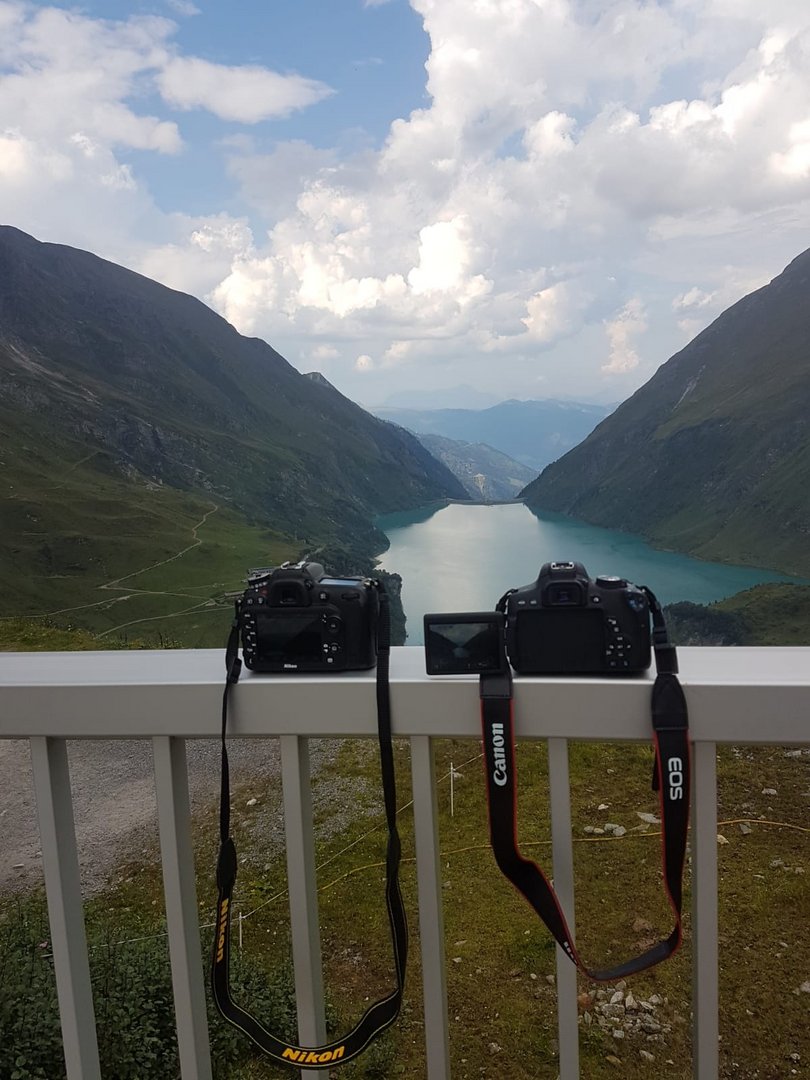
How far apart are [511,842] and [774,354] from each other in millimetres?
126688

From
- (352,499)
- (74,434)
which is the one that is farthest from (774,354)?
(74,434)

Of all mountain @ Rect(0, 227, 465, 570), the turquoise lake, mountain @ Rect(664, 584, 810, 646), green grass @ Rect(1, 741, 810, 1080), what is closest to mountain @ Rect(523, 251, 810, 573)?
the turquoise lake

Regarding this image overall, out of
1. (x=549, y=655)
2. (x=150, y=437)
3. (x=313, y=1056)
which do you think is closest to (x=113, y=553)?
(x=150, y=437)

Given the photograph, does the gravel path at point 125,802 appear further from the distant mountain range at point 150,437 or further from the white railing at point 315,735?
the distant mountain range at point 150,437

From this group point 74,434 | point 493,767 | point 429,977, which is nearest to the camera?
point 493,767

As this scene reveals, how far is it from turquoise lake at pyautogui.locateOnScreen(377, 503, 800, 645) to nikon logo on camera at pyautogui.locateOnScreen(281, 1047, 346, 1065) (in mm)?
19335

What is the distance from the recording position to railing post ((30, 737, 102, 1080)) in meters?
1.19

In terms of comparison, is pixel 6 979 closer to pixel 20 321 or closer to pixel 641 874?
pixel 641 874

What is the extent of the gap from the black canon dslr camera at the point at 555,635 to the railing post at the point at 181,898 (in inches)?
17.7

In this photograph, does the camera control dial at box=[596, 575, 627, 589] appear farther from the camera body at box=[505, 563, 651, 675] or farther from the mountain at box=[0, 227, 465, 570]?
the mountain at box=[0, 227, 465, 570]

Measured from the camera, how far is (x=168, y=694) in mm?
1132

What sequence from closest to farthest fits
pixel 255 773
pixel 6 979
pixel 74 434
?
pixel 6 979, pixel 255 773, pixel 74 434

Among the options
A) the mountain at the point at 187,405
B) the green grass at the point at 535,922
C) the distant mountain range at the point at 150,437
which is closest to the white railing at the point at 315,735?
the green grass at the point at 535,922

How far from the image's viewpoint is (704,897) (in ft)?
3.45
